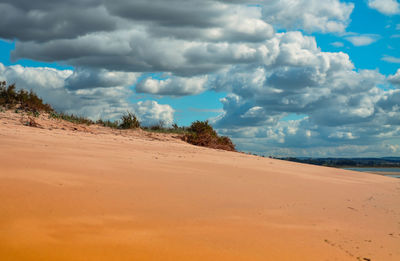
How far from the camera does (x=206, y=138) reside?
18.0 metres

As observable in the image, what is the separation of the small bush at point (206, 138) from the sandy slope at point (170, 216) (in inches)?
448

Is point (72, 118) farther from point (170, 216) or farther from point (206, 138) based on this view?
point (170, 216)

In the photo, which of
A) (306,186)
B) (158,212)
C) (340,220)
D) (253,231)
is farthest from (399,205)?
(158,212)

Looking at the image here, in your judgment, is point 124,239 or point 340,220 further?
point 340,220

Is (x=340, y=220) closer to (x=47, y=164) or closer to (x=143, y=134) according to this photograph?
(x=47, y=164)

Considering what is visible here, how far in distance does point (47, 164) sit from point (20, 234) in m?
2.63

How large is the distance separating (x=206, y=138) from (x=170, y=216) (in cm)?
1444

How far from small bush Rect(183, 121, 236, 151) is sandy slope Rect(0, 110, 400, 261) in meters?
11.4

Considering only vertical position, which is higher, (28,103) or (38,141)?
(28,103)

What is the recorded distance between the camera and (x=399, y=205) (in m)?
5.46

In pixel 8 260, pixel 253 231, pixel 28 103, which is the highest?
pixel 28 103

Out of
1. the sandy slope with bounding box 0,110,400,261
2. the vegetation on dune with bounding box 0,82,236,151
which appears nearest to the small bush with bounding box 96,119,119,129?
the vegetation on dune with bounding box 0,82,236,151

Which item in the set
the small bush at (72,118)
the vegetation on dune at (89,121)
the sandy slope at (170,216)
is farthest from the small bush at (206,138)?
the sandy slope at (170,216)

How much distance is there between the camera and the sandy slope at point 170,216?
2.78 metres
